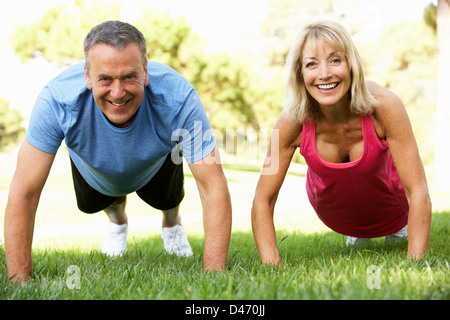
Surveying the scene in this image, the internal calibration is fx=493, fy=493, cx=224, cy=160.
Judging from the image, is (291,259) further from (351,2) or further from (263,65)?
(351,2)

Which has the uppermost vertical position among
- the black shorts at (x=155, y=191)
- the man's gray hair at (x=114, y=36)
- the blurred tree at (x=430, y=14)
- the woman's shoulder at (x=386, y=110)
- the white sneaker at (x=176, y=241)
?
the blurred tree at (x=430, y=14)

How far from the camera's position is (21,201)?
3076 mm

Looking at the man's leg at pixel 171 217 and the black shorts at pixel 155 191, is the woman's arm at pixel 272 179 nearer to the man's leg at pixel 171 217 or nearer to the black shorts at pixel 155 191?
the black shorts at pixel 155 191

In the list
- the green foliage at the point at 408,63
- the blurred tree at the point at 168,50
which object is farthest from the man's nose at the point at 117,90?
the green foliage at the point at 408,63

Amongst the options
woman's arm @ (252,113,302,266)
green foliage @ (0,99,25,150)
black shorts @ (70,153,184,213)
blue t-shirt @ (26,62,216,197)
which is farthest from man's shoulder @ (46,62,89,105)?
green foliage @ (0,99,25,150)

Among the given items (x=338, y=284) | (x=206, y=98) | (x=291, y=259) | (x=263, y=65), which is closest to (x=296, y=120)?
(x=291, y=259)

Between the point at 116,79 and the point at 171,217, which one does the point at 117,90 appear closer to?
the point at 116,79

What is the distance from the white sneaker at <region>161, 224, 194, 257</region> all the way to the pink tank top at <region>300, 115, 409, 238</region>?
134 cm

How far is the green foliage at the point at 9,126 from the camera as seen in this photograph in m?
44.6

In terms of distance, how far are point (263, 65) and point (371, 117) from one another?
991 inches

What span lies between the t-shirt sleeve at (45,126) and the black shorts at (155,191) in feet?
3.20

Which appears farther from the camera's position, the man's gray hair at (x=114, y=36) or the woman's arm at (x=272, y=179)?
the woman's arm at (x=272, y=179)

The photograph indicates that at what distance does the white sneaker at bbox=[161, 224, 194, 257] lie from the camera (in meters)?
4.66

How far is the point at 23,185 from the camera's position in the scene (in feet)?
10.1
